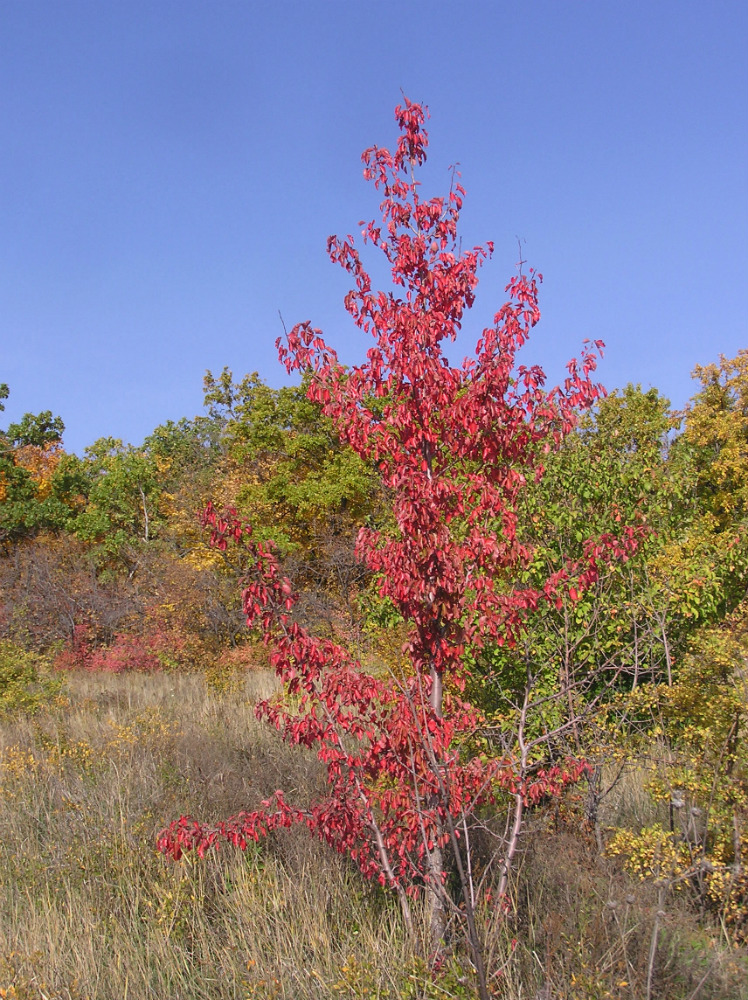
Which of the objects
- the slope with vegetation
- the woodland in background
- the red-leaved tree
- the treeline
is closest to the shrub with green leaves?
the woodland in background

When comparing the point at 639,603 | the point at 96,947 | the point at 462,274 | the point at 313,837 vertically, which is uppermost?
the point at 462,274


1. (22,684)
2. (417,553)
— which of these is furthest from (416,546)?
(22,684)

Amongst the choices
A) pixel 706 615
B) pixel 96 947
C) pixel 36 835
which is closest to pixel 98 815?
pixel 36 835

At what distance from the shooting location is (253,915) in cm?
457

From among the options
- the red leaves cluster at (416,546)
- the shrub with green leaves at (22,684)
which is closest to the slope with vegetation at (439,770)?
the red leaves cluster at (416,546)

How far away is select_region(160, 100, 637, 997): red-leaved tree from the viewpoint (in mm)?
4129

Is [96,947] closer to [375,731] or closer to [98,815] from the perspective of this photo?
[98,815]

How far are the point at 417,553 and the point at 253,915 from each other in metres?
2.34

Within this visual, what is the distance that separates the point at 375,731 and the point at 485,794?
5.36ft

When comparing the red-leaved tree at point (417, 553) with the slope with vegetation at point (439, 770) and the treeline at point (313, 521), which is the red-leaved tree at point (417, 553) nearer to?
the slope with vegetation at point (439, 770)

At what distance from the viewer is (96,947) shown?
4.41 meters

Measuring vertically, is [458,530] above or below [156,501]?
below

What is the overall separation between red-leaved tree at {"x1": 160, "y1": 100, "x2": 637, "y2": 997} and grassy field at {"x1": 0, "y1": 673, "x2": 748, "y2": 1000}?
17.3 inches

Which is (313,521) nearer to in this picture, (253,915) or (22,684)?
(22,684)
